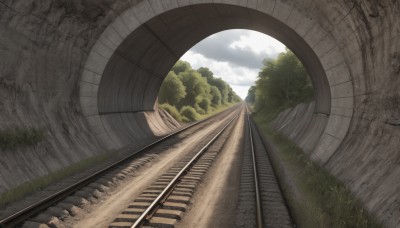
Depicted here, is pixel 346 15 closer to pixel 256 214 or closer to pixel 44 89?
pixel 256 214

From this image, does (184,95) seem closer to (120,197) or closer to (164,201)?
(120,197)

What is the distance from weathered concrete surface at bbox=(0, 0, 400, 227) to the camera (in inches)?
330

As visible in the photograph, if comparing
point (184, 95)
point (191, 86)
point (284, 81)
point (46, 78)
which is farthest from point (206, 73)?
point (46, 78)

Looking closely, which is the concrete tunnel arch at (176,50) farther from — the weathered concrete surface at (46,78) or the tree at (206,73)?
the tree at (206,73)

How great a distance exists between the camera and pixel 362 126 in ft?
32.4

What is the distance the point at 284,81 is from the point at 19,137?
107 ft

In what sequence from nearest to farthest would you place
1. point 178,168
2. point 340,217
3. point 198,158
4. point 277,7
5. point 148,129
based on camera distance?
point 340,217, point 178,168, point 277,7, point 198,158, point 148,129

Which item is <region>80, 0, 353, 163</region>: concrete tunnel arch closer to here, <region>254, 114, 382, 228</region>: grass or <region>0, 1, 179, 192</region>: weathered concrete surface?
<region>0, 1, 179, 192</region>: weathered concrete surface

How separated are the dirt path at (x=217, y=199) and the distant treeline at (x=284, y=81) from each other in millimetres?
24107

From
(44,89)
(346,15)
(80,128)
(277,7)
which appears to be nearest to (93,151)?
(80,128)

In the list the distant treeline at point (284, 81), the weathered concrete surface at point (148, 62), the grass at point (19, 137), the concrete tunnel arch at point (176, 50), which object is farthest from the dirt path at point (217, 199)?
the distant treeline at point (284, 81)

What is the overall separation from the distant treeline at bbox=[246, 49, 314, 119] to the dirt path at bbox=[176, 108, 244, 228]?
24107 millimetres

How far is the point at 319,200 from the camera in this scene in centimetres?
887

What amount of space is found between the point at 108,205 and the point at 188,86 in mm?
55638
